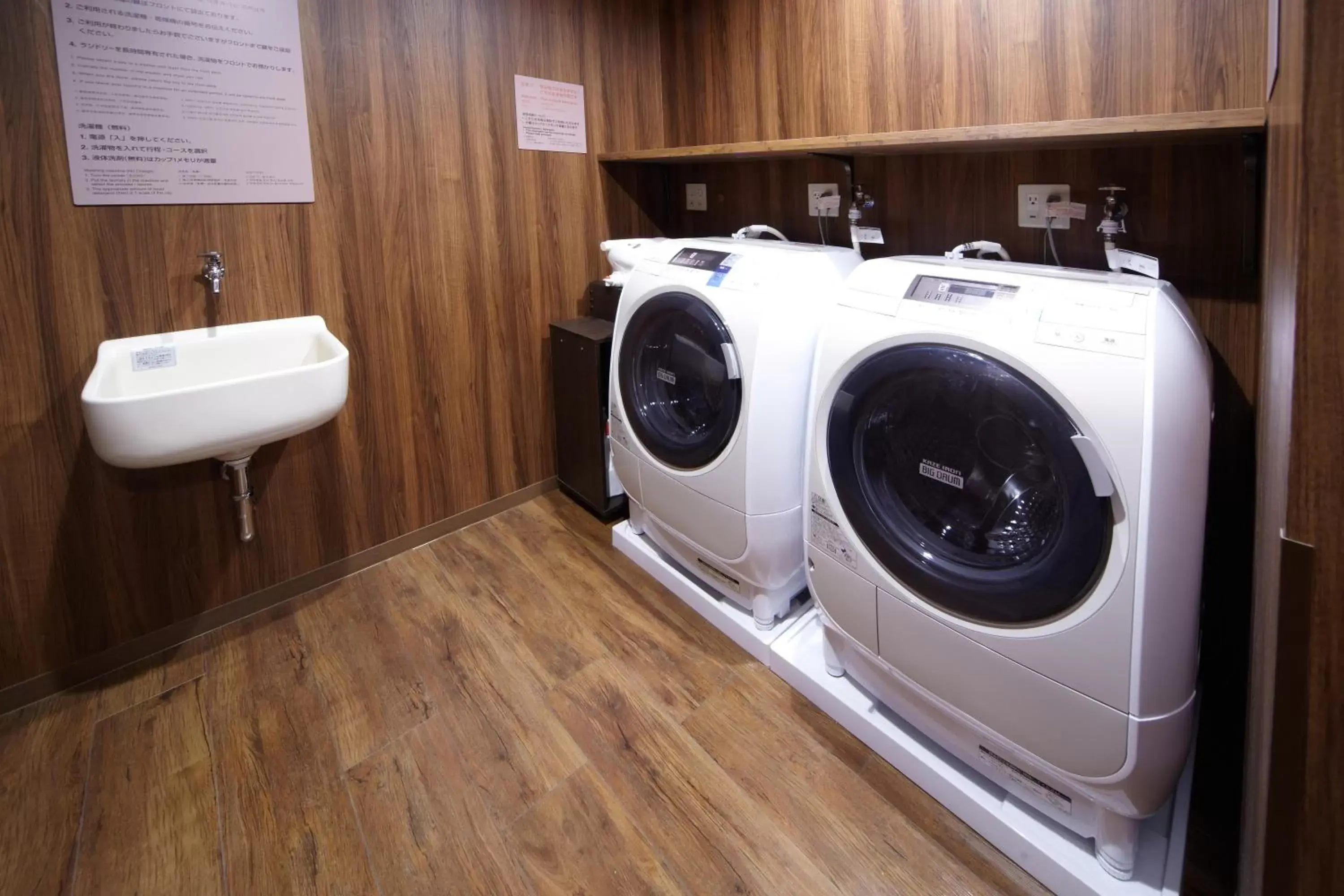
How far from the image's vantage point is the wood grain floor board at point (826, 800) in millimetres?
1215

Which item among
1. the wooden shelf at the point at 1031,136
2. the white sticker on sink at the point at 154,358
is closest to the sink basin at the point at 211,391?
the white sticker on sink at the point at 154,358

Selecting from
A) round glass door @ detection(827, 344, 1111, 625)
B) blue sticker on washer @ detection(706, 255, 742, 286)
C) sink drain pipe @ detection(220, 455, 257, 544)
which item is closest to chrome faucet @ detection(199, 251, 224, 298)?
sink drain pipe @ detection(220, 455, 257, 544)

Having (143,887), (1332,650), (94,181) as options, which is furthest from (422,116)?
(1332,650)

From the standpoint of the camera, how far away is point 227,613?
1.98 meters

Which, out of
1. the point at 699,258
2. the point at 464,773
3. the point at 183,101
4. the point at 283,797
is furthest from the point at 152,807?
the point at 699,258

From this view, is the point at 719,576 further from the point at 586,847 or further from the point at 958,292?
the point at 958,292

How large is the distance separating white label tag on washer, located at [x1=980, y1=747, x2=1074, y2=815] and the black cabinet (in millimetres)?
1461

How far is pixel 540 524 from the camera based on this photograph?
2.49 meters

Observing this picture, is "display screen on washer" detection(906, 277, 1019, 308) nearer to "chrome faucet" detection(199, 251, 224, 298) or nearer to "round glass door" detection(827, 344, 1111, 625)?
"round glass door" detection(827, 344, 1111, 625)

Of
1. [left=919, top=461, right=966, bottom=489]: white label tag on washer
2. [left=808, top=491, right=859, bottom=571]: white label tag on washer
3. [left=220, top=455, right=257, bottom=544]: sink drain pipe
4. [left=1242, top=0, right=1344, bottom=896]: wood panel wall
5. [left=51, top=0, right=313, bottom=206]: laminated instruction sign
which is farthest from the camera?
[left=220, top=455, right=257, bottom=544]: sink drain pipe

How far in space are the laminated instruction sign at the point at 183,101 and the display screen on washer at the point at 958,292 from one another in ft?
5.49

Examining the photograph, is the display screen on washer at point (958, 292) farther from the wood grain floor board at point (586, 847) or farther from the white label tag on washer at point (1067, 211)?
→ the wood grain floor board at point (586, 847)

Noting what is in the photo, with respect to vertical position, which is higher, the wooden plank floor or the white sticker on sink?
the white sticker on sink

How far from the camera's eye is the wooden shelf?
1.14 metres
